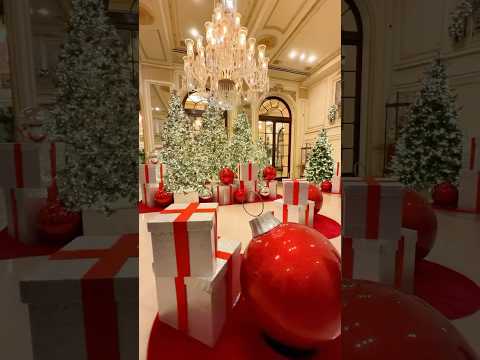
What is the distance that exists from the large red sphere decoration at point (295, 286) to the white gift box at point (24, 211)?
1.12 feet

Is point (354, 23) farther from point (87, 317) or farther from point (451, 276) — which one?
point (87, 317)

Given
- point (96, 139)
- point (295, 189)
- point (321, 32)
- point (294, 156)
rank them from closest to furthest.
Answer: point (96, 139) < point (321, 32) < point (294, 156) < point (295, 189)

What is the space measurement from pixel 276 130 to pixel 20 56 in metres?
0.38

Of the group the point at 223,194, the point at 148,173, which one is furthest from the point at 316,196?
the point at 223,194

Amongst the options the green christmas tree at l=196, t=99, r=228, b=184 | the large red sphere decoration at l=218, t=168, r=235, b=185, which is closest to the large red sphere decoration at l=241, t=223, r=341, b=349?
the green christmas tree at l=196, t=99, r=228, b=184

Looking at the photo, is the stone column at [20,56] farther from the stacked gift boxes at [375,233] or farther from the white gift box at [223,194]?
the white gift box at [223,194]

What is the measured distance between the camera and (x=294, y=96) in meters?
0.37

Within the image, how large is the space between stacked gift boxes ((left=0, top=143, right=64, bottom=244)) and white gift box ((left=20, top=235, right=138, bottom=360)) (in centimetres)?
5

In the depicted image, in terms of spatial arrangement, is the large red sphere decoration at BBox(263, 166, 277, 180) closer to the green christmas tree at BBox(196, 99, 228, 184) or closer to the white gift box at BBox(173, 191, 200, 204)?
the green christmas tree at BBox(196, 99, 228, 184)

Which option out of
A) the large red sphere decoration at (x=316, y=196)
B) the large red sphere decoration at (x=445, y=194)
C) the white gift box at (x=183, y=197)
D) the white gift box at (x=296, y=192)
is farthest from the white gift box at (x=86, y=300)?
the white gift box at (x=183, y=197)

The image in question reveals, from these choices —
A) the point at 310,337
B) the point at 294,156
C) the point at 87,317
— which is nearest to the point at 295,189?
the point at 294,156

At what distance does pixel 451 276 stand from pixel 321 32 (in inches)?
13.4

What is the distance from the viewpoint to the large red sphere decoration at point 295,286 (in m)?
0.34

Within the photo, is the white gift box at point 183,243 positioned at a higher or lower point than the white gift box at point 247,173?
lower
